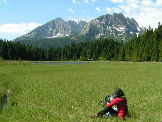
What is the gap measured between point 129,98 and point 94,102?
13.6ft

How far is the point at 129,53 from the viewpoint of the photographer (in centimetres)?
15400

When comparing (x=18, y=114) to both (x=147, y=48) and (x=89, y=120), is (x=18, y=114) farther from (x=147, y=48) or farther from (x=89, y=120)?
(x=147, y=48)

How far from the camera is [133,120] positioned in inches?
523

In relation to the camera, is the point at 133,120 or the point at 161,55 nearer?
the point at 133,120

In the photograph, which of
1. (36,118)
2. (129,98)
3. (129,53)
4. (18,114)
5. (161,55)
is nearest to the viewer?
(36,118)

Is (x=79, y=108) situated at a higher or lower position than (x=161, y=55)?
lower

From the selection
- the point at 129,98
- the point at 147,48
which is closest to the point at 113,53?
the point at 147,48

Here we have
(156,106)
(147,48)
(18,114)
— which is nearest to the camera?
(18,114)

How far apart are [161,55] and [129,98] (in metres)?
100

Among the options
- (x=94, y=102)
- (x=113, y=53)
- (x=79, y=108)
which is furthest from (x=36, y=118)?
(x=113, y=53)

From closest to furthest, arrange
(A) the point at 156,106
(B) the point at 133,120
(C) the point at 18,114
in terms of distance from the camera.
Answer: (B) the point at 133,120
(C) the point at 18,114
(A) the point at 156,106

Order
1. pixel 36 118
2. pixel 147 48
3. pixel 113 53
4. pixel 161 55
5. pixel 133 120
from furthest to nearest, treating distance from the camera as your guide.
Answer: pixel 113 53 → pixel 147 48 → pixel 161 55 → pixel 36 118 → pixel 133 120

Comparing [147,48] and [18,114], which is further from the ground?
[147,48]

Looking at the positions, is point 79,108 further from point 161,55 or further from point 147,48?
point 147,48
